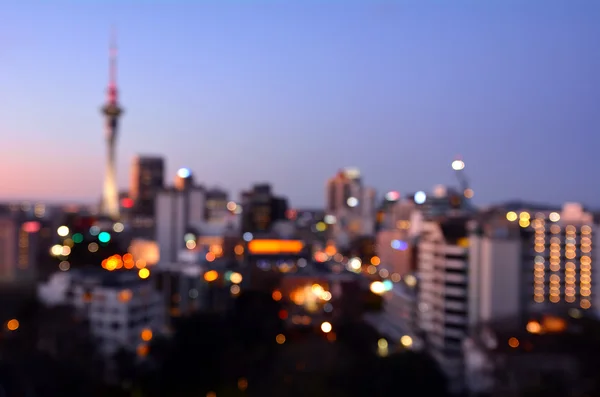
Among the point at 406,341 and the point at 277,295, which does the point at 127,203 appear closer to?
the point at 277,295

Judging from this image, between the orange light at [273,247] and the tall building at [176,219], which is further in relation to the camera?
the orange light at [273,247]

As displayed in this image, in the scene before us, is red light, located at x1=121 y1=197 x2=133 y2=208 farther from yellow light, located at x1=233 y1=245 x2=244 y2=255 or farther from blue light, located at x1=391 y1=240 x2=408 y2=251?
blue light, located at x1=391 y1=240 x2=408 y2=251

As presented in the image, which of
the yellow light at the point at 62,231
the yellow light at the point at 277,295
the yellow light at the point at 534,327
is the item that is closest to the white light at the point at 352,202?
the yellow light at the point at 62,231

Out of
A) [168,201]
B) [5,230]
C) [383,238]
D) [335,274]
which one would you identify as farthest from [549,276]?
[168,201]

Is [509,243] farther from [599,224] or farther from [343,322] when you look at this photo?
[599,224]

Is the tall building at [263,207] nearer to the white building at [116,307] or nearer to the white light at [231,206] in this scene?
the white light at [231,206]

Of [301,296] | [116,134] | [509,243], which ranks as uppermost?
[116,134]

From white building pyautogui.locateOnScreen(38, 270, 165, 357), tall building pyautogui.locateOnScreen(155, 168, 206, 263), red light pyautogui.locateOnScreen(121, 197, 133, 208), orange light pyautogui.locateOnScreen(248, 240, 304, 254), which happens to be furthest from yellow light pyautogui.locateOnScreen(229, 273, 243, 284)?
red light pyautogui.locateOnScreen(121, 197, 133, 208)
